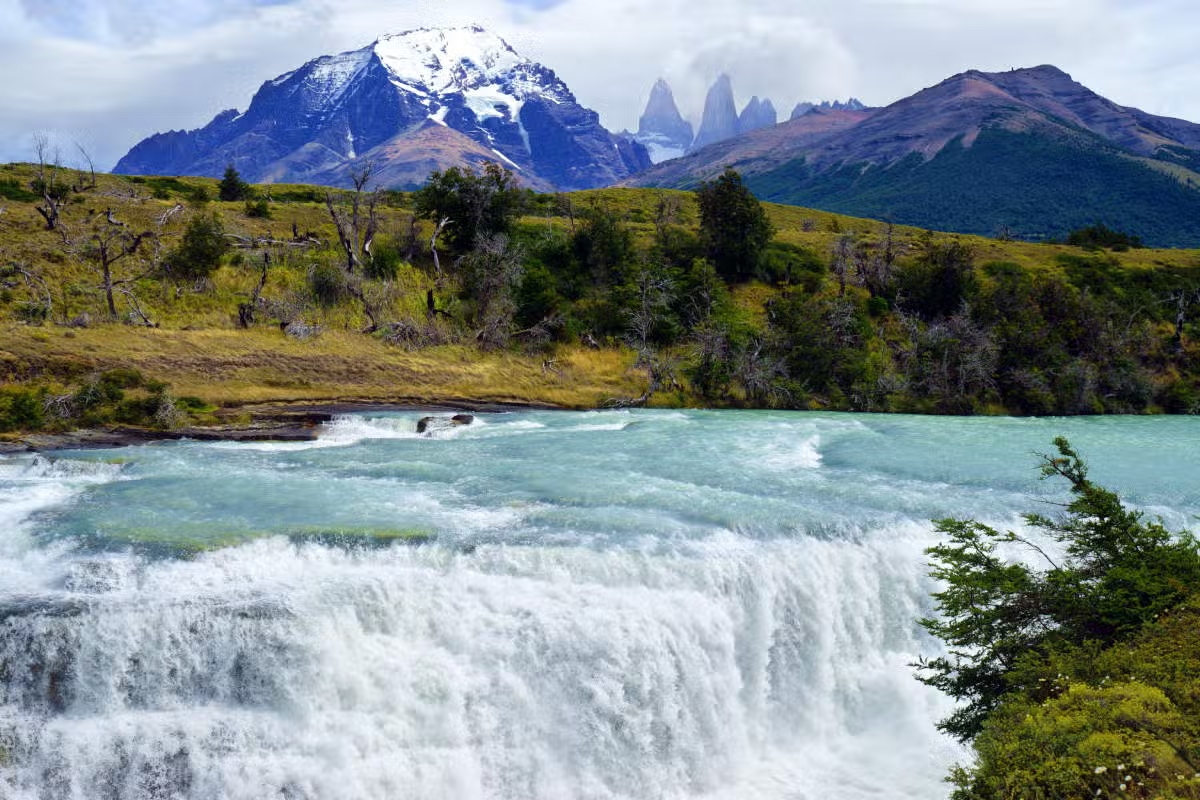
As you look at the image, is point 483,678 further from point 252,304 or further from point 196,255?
point 196,255

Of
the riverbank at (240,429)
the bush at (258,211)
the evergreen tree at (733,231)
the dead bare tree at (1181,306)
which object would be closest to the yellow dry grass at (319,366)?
the riverbank at (240,429)

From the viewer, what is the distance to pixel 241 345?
103ft

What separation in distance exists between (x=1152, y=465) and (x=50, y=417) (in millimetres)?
33052

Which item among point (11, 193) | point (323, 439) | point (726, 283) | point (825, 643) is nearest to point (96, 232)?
point (11, 193)

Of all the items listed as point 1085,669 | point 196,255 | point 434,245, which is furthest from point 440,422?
point 1085,669

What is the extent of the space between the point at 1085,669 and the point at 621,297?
3301 centimetres

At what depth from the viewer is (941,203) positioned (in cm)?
14438

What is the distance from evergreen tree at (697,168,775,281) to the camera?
48.7 m

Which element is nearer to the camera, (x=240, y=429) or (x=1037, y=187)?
(x=240, y=429)

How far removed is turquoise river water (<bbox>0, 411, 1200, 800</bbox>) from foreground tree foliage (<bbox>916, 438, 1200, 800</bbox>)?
114 inches

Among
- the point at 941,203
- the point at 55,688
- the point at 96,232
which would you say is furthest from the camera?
the point at 941,203

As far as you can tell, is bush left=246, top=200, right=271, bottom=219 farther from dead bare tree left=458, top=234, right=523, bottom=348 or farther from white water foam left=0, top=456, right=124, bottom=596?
white water foam left=0, top=456, right=124, bottom=596

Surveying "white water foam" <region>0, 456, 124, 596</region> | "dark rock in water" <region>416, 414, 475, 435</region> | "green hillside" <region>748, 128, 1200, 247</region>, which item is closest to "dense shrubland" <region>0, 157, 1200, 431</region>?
"dark rock in water" <region>416, 414, 475, 435</region>

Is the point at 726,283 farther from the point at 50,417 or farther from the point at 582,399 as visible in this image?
the point at 50,417
